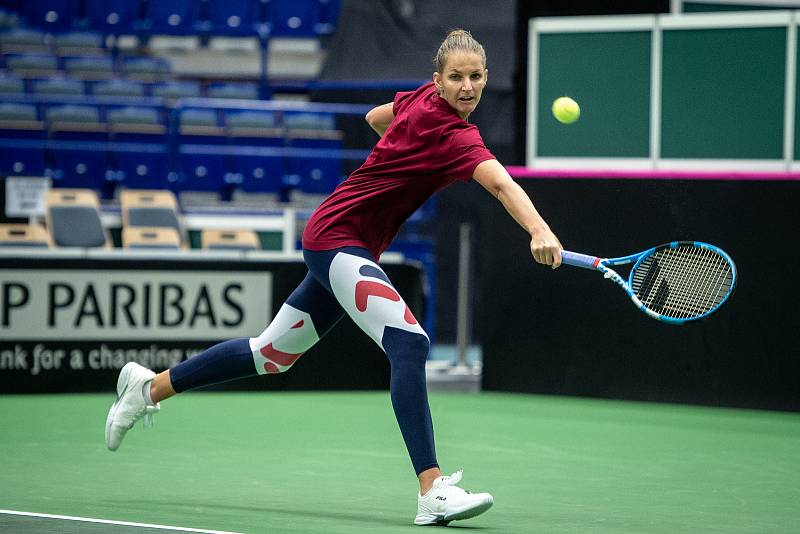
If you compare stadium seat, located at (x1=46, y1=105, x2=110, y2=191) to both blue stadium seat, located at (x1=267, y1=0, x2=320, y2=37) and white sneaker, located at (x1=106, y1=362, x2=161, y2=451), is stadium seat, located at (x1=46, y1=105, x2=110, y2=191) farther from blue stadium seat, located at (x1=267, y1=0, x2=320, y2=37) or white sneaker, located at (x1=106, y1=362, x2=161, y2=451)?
white sneaker, located at (x1=106, y1=362, x2=161, y2=451)

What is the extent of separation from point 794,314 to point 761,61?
173cm

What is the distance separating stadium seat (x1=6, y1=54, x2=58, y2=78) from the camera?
57.1 feet

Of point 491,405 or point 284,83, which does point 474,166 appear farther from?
point 284,83

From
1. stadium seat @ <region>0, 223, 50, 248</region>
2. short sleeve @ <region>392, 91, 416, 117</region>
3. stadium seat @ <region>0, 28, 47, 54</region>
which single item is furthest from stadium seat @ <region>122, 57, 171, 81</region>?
short sleeve @ <region>392, 91, 416, 117</region>

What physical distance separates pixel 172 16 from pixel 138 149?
4.17m

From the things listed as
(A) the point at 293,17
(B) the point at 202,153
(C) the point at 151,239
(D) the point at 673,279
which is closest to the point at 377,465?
(D) the point at 673,279

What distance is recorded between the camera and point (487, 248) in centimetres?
929

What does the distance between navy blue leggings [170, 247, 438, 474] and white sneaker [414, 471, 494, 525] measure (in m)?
0.09

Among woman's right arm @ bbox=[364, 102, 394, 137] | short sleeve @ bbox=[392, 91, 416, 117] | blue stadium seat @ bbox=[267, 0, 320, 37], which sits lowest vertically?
woman's right arm @ bbox=[364, 102, 394, 137]

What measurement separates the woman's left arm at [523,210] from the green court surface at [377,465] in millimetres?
973

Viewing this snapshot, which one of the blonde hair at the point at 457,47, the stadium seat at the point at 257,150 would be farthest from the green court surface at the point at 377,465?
the stadium seat at the point at 257,150

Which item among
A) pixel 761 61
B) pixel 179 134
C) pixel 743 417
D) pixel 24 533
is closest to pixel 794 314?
pixel 743 417

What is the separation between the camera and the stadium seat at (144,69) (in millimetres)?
17734

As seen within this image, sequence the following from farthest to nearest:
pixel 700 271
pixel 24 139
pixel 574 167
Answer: pixel 24 139
pixel 574 167
pixel 700 271
